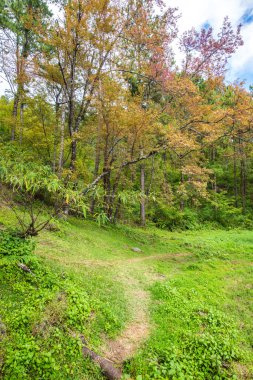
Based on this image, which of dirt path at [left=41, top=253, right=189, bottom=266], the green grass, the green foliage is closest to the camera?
the green grass

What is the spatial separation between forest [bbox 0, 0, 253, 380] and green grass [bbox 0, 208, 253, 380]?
0.02 meters

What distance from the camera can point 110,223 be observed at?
40.9ft

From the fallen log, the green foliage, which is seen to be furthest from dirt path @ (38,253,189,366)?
the green foliage

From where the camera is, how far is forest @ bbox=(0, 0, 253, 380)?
340 centimetres

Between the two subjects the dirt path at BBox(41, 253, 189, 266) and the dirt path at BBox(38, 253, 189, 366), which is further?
the dirt path at BBox(41, 253, 189, 266)

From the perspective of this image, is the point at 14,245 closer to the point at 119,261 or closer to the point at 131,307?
the point at 131,307

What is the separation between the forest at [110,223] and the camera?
3.40m

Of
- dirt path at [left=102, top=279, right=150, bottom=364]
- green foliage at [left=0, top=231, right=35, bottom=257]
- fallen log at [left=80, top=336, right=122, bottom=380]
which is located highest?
green foliage at [left=0, top=231, right=35, bottom=257]

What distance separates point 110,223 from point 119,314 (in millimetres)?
8154

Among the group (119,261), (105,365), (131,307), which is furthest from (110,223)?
(105,365)

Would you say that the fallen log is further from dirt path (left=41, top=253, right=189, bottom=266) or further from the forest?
dirt path (left=41, top=253, right=189, bottom=266)

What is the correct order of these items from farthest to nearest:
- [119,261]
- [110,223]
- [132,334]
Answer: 1. [110,223]
2. [119,261]
3. [132,334]

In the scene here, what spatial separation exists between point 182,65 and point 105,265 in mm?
10759

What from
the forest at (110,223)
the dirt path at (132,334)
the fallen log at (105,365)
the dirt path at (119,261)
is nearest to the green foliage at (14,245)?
the forest at (110,223)
